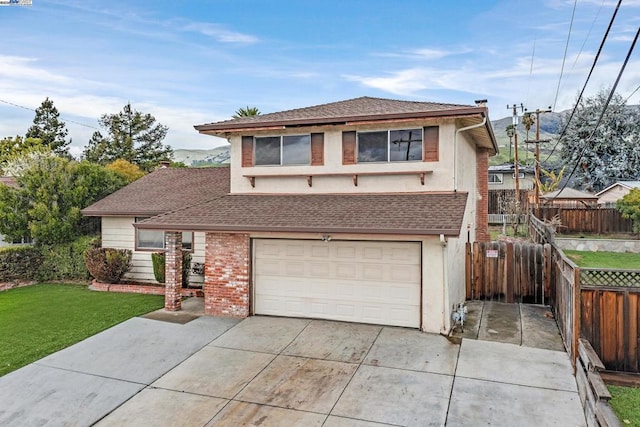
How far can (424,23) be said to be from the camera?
18344mm

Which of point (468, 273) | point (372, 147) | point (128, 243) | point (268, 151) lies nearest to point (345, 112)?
point (372, 147)

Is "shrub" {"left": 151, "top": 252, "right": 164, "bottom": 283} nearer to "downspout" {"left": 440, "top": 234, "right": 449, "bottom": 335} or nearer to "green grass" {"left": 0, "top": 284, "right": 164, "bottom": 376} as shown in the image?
"green grass" {"left": 0, "top": 284, "right": 164, "bottom": 376}

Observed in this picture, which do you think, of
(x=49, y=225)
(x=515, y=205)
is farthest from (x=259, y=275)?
(x=515, y=205)

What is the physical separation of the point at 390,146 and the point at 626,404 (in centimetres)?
678

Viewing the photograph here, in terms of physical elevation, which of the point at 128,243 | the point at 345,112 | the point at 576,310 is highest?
the point at 345,112

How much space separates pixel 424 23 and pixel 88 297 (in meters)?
17.0

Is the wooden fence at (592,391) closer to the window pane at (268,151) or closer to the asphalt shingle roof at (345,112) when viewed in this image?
the asphalt shingle roof at (345,112)

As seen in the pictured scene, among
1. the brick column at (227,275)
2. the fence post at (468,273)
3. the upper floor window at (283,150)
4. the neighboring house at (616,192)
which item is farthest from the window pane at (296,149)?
the neighboring house at (616,192)

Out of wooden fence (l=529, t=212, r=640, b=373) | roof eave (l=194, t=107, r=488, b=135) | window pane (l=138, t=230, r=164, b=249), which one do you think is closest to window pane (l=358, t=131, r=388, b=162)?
roof eave (l=194, t=107, r=488, b=135)

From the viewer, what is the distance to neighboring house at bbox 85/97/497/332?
9031 mm

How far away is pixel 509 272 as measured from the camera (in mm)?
11500

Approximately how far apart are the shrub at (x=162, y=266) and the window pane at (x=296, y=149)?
471 centimetres

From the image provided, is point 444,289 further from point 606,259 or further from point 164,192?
point 606,259

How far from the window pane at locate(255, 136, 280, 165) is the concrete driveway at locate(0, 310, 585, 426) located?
183 inches
